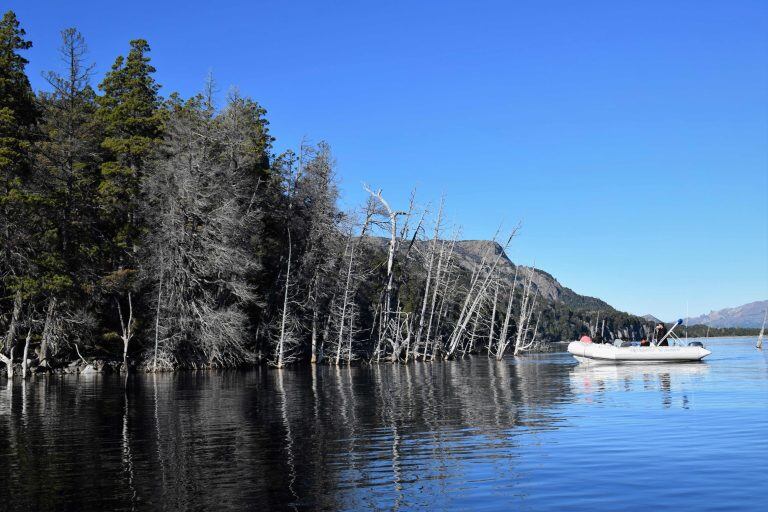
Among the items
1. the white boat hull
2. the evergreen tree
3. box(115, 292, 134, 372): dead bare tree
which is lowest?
the white boat hull

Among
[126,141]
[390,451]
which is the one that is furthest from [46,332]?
[390,451]

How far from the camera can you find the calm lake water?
29.7 feet

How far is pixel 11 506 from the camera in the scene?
879 cm

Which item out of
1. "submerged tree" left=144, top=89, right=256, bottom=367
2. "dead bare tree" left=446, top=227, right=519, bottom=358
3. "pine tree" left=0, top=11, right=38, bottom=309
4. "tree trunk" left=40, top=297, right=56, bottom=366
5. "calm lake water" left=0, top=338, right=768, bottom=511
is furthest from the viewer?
"dead bare tree" left=446, top=227, right=519, bottom=358

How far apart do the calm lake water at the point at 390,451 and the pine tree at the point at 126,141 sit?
1812 cm

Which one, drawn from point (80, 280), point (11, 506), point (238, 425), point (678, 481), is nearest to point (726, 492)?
point (678, 481)

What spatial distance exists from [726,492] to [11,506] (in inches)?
372

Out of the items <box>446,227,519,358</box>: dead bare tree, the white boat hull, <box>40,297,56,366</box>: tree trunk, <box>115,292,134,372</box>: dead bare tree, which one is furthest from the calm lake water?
<box>446,227,519,358</box>: dead bare tree

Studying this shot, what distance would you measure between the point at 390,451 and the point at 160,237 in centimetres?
3150

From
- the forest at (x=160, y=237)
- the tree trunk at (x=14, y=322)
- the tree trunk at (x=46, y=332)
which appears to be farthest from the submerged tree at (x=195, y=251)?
the tree trunk at (x=14, y=322)

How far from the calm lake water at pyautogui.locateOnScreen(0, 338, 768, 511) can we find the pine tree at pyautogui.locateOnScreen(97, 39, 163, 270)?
18120 millimetres

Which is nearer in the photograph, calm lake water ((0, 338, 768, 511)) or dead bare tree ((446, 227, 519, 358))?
calm lake water ((0, 338, 768, 511))

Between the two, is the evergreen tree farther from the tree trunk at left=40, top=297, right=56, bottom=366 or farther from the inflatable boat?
the inflatable boat

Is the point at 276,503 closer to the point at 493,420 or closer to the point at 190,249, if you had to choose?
the point at 493,420
